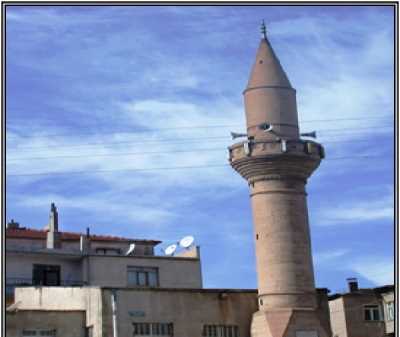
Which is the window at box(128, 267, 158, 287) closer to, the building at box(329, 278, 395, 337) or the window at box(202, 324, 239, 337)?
the window at box(202, 324, 239, 337)

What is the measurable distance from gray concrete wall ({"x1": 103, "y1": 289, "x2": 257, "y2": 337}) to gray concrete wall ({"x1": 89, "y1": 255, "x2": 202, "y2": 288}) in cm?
557

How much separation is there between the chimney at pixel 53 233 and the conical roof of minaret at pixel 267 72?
524 inches

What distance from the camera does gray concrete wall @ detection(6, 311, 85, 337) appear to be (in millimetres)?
40656

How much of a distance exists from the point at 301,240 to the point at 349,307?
802 centimetres

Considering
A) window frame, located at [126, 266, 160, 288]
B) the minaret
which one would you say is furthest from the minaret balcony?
window frame, located at [126, 266, 160, 288]

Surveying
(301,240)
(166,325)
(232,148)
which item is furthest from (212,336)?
(232,148)

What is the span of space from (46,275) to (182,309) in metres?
9.24

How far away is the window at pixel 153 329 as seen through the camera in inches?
1695

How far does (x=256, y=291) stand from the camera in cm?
4656

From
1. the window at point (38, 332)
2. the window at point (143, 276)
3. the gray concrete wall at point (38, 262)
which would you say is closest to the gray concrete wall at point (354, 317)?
the window at point (143, 276)

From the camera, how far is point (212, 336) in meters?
44.7

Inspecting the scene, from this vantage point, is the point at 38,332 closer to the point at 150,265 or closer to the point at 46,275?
the point at 46,275

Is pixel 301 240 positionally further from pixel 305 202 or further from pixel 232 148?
pixel 232 148

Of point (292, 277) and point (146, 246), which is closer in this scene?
point (292, 277)
